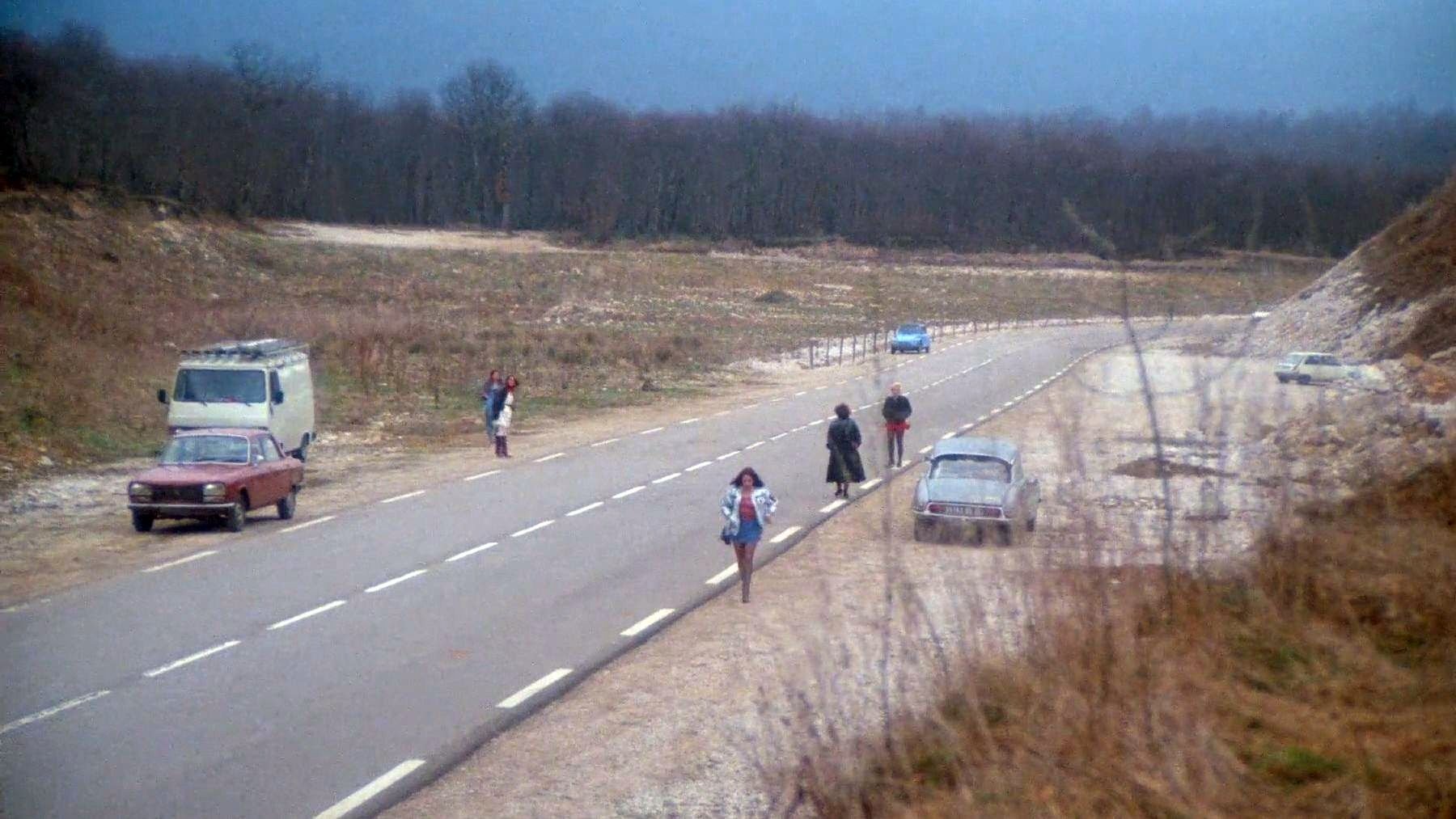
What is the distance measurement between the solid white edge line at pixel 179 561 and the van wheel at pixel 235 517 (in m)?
1.21

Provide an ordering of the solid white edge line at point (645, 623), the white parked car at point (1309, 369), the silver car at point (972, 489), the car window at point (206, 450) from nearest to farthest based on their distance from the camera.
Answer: the solid white edge line at point (645, 623) → the white parked car at point (1309, 369) → the silver car at point (972, 489) → the car window at point (206, 450)

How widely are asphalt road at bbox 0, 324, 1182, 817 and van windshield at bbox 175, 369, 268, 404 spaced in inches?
165

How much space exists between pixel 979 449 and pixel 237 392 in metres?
13.9

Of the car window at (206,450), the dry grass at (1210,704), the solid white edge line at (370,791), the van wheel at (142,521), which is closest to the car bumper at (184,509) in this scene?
the van wheel at (142,521)

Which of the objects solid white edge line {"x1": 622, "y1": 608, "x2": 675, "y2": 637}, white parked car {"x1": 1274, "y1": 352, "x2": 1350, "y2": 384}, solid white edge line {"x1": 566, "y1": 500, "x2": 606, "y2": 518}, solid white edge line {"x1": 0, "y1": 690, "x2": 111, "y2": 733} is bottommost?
solid white edge line {"x1": 566, "y1": 500, "x2": 606, "y2": 518}

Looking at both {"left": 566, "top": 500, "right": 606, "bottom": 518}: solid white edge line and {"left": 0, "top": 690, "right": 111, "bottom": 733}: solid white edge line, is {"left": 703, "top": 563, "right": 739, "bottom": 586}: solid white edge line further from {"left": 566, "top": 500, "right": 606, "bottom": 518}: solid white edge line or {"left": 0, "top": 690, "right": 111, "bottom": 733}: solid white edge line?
{"left": 0, "top": 690, "right": 111, "bottom": 733}: solid white edge line

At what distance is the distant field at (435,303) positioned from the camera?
28.2m

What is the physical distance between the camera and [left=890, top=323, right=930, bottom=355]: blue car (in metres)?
59.9

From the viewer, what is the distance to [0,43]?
47688 millimetres

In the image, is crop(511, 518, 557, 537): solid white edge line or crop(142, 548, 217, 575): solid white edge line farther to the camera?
crop(511, 518, 557, 537): solid white edge line

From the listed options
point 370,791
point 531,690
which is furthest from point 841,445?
point 370,791

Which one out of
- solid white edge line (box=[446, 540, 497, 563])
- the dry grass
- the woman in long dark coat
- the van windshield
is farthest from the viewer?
the van windshield

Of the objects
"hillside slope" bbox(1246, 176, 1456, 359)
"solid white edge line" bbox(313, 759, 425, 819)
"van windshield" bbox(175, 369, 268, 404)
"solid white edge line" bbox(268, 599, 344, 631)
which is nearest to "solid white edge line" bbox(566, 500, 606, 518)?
"solid white edge line" bbox(268, 599, 344, 631)

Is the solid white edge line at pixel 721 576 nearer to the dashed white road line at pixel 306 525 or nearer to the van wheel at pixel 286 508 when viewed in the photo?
the dashed white road line at pixel 306 525
